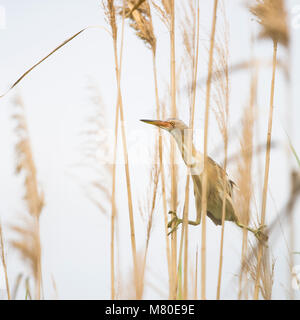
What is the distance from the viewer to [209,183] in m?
1.07

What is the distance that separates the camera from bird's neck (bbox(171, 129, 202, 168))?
1.07m

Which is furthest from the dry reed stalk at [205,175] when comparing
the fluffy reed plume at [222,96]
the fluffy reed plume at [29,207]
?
the fluffy reed plume at [29,207]

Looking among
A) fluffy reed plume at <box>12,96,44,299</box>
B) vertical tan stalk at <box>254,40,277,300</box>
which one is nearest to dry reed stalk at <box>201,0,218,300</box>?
vertical tan stalk at <box>254,40,277,300</box>

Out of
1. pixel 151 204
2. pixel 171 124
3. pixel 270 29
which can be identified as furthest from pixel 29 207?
pixel 270 29

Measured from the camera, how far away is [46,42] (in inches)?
45.8

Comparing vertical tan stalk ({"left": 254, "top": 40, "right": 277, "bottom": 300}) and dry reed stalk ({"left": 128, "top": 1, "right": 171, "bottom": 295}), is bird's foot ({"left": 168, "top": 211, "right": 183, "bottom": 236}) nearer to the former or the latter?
dry reed stalk ({"left": 128, "top": 1, "right": 171, "bottom": 295})

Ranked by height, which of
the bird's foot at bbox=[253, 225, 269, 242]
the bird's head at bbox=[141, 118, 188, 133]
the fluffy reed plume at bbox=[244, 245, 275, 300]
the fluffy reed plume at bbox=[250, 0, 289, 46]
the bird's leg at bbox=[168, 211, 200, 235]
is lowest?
the fluffy reed plume at bbox=[244, 245, 275, 300]

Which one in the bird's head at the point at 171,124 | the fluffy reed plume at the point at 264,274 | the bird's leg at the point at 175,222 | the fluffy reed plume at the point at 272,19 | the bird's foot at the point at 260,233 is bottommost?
the fluffy reed plume at the point at 264,274

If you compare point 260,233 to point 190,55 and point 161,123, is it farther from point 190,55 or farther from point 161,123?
point 190,55

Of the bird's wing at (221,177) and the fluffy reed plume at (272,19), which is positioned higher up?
the fluffy reed plume at (272,19)

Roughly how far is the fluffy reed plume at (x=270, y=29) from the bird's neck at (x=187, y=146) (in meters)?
0.18

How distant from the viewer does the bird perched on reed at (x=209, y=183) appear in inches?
41.9

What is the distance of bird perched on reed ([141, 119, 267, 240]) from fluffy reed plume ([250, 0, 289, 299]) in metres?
0.08

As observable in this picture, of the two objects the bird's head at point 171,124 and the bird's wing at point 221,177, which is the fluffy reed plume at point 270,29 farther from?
the bird's head at point 171,124
